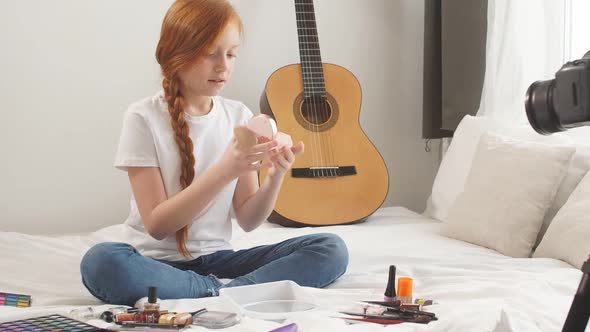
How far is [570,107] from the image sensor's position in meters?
0.81

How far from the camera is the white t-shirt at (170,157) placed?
5.96ft

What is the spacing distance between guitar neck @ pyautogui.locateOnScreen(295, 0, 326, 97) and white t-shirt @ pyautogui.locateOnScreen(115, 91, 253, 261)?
0.88 meters

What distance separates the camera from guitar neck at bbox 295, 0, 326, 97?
2.78 m

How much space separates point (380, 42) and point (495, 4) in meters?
0.63

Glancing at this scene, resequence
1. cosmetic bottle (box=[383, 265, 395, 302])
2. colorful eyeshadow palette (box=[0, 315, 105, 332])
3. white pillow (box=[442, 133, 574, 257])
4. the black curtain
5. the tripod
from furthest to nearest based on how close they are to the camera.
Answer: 1. the black curtain
2. white pillow (box=[442, 133, 574, 257])
3. cosmetic bottle (box=[383, 265, 395, 302])
4. colorful eyeshadow palette (box=[0, 315, 105, 332])
5. the tripod

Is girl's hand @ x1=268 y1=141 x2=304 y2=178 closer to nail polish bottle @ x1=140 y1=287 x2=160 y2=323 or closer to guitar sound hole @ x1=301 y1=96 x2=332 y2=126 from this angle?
nail polish bottle @ x1=140 y1=287 x2=160 y2=323

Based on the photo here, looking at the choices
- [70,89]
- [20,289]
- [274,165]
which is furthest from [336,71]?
[20,289]

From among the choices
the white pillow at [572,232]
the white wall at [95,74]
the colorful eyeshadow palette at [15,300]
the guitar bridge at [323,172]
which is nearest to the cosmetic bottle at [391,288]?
the white pillow at [572,232]

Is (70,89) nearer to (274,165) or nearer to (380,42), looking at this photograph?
(380,42)

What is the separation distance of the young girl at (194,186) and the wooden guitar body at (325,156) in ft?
2.43

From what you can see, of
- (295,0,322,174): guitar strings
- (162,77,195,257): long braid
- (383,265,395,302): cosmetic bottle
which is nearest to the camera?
(383,265,395,302): cosmetic bottle

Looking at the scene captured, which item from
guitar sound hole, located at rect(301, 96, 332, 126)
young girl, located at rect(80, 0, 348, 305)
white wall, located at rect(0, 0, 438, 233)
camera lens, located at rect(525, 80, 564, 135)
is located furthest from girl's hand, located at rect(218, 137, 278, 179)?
white wall, located at rect(0, 0, 438, 233)

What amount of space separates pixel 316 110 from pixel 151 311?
4.64 feet

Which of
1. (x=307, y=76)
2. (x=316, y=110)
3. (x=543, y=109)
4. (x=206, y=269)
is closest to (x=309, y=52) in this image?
(x=307, y=76)
